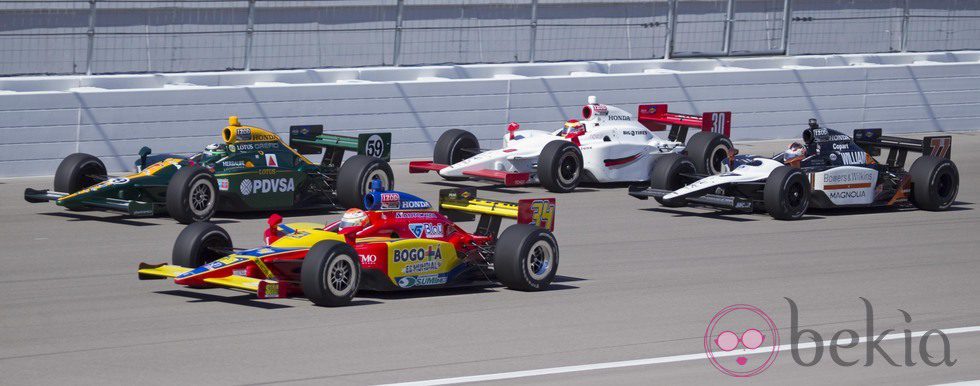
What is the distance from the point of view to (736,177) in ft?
55.8

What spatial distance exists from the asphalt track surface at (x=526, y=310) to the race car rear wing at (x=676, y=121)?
410 cm

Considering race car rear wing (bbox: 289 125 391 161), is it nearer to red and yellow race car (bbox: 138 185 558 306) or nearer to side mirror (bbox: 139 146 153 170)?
side mirror (bbox: 139 146 153 170)

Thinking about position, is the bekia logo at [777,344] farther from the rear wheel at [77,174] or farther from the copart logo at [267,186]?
the rear wheel at [77,174]

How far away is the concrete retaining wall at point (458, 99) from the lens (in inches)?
788

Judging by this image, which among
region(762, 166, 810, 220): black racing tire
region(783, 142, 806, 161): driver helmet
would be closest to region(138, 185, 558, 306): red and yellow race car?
region(762, 166, 810, 220): black racing tire

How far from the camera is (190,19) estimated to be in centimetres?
2505

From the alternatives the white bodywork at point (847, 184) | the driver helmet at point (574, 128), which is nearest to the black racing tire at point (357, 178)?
the driver helmet at point (574, 128)

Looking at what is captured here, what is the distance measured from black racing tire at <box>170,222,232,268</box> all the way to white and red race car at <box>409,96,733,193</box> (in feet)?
24.7

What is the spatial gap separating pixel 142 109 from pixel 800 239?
32.8 feet

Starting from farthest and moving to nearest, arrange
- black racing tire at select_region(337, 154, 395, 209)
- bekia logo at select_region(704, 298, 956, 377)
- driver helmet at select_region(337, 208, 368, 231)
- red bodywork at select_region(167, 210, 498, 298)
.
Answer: black racing tire at select_region(337, 154, 395, 209) < driver helmet at select_region(337, 208, 368, 231) < red bodywork at select_region(167, 210, 498, 298) < bekia logo at select_region(704, 298, 956, 377)

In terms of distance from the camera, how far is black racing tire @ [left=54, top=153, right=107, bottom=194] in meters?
16.6

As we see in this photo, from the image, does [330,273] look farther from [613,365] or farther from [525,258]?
[613,365]

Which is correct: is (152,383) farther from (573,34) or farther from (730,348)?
(573,34)

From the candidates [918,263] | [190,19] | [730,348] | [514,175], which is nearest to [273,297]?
[730,348]
